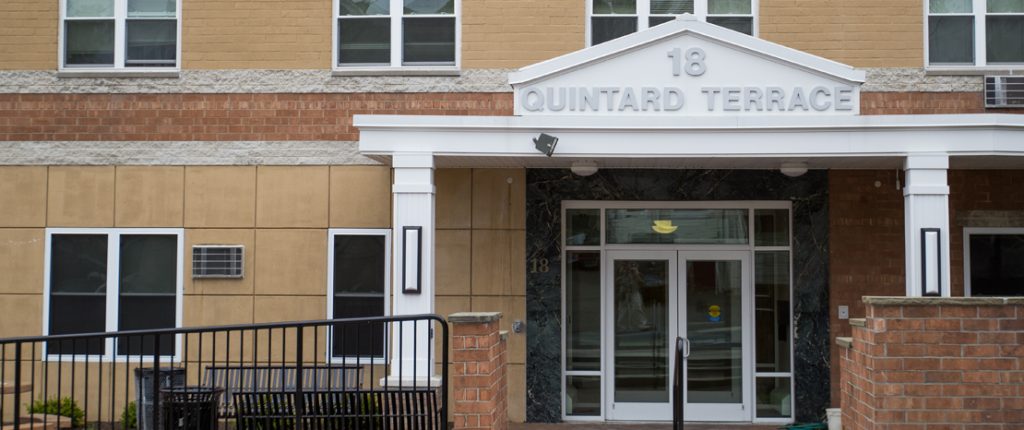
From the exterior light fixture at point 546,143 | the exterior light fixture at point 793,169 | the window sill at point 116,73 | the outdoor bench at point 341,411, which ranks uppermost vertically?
the window sill at point 116,73

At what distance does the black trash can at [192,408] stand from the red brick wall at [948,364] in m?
5.35

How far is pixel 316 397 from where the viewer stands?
864cm

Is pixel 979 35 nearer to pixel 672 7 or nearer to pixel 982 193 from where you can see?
pixel 982 193

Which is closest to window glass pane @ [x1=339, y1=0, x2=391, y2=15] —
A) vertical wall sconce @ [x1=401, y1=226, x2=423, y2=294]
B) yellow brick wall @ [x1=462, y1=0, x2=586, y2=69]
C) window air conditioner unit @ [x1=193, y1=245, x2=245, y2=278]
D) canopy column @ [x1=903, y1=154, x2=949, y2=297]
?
yellow brick wall @ [x1=462, y1=0, x2=586, y2=69]

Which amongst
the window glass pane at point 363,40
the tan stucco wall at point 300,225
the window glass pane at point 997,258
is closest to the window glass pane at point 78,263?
the tan stucco wall at point 300,225

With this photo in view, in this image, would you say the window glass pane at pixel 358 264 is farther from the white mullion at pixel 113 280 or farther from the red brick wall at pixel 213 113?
the white mullion at pixel 113 280

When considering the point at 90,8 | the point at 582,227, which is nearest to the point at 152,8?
the point at 90,8

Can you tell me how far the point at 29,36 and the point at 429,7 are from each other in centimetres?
480

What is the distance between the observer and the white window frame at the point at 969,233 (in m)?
12.0

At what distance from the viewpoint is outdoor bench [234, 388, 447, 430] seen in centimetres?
883

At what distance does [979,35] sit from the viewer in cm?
1208

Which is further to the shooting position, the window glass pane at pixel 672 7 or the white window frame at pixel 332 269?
the window glass pane at pixel 672 7

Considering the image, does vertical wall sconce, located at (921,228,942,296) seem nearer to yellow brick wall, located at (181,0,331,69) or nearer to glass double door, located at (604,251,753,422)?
glass double door, located at (604,251,753,422)

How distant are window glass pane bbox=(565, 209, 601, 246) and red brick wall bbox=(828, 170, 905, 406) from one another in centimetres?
267
